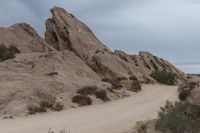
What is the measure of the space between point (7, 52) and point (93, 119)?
22.3 metres

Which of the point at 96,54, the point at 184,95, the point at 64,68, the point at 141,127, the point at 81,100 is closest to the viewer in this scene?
the point at 141,127

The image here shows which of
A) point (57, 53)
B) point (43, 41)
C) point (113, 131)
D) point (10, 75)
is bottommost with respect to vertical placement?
point (113, 131)

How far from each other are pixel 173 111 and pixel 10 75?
48.5 ft

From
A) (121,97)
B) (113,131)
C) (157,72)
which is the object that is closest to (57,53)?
(121,97)

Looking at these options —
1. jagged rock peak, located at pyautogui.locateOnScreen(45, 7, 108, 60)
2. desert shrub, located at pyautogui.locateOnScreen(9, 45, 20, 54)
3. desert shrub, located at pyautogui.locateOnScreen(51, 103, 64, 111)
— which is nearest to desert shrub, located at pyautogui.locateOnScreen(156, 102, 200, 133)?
desert shrub, located at pyautogui.locateOnScreen(51, 103, 64, 111)

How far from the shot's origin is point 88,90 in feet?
93.6

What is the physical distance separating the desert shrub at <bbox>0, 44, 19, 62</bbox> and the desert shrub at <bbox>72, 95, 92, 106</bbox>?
13.8 metres

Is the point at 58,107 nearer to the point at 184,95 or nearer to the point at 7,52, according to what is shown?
the point at 184,95

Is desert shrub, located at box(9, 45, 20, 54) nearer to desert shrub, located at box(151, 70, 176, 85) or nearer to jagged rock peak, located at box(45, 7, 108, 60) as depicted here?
jagged rock peak, located at box(45, 7, 108, 60)

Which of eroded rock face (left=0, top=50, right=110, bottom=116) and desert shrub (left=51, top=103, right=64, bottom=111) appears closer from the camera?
eroded rock face (left=0, top=50, right=110, bottom=116)

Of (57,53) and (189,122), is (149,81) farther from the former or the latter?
(189,122)

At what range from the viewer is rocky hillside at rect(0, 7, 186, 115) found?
82.5 ft

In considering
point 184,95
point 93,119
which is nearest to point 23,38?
point 184,95

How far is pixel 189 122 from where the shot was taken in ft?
48.9
